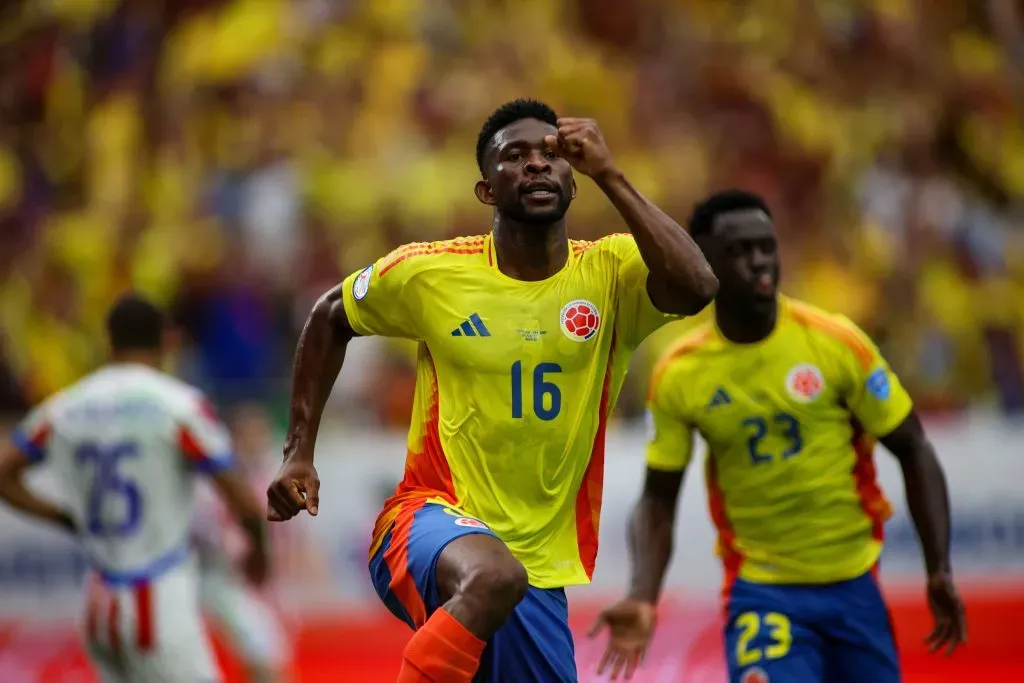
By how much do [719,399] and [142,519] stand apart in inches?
110

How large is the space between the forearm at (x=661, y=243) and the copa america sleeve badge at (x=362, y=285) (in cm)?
91

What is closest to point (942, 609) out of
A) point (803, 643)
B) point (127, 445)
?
point (803, 643)

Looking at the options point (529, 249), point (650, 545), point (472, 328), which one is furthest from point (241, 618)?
point (529, 249)

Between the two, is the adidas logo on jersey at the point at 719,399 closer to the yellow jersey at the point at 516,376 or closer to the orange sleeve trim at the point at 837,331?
the orange sleeve trim at the point at 837,331

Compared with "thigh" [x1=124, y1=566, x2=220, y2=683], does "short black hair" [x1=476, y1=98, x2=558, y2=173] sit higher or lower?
higher

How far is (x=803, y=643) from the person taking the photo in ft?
18.2

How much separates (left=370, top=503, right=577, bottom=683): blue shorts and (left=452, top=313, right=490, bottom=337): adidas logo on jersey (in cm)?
54

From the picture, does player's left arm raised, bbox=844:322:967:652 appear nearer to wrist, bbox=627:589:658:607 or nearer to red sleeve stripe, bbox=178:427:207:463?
wrist, bbox=627:589:658:607

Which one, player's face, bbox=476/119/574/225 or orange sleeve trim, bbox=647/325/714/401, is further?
orange sleeve trim, bbox=647/325/714/401

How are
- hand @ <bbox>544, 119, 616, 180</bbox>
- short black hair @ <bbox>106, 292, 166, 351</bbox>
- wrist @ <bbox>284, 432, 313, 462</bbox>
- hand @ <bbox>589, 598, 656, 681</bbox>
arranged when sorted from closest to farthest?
1. hand @ <bbox>544, 119, 616, 180</bbox>
2. wrist @ <bbox>284, 432, 313, 462</bbox>
3. hand @ <bbox>589, 598, 656, 681</bbox>
4. short black hair @ <bbox>106, 292, 166, 351</bbox>

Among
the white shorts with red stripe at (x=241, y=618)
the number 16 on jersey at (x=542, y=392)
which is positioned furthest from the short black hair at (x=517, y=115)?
the white shorts with red stripe at (x=241, y=618)

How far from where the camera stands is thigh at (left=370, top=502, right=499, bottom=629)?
4.25 metres

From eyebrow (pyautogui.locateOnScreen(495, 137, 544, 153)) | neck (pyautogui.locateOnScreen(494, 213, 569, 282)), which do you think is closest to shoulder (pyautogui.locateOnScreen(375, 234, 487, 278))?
neck (pyautogui.locateOnScreen(494, 213, 569, 282))

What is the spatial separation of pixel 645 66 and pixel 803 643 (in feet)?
33.8
